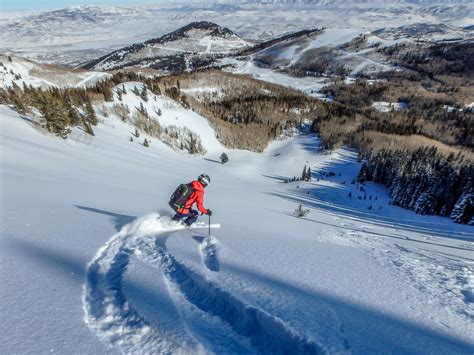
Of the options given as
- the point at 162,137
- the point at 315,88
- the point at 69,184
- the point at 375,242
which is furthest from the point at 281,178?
the point at 315,88

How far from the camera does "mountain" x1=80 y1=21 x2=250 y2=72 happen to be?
324ft

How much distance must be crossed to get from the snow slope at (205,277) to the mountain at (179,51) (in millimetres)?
87294

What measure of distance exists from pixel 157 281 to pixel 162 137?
21.1 meters

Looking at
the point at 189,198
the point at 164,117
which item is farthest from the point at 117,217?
the point at 164,117

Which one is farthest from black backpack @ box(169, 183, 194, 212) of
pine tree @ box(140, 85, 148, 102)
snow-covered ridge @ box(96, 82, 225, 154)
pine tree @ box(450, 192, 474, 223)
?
pine tree @ box(140, 85, 148, 102)

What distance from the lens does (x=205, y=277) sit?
17.2 feet

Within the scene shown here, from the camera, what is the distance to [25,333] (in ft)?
10.9

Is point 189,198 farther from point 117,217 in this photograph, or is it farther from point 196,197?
point 117,217

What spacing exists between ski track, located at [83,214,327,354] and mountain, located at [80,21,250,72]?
295 ft

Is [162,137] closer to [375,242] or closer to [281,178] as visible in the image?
[281,178]

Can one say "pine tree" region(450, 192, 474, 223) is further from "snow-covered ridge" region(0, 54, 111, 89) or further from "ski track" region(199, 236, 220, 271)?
"snow-covered ridge" region(0, 54, 111, 89)

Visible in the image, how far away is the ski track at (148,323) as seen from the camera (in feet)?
12.1

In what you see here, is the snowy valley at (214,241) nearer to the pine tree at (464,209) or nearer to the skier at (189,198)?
the pine tree at (464,209)

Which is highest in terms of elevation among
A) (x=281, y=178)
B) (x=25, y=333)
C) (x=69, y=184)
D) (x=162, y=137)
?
(x=25, y=333)
